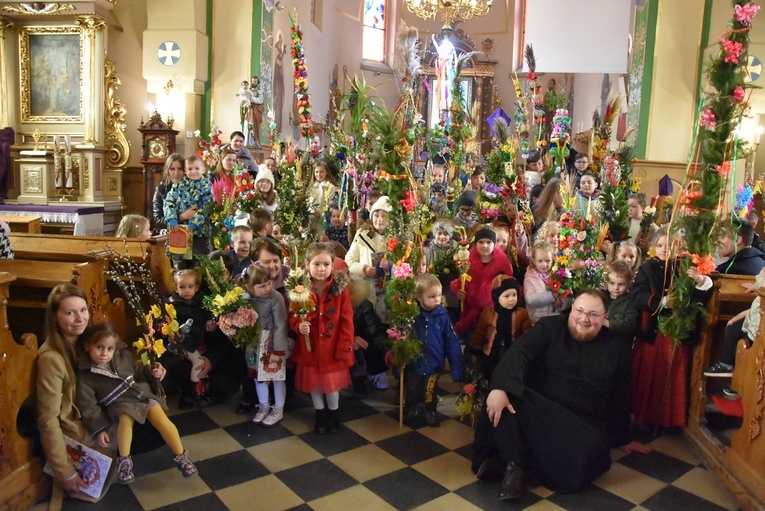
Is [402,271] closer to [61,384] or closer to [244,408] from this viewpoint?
[244,408]

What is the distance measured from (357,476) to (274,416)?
0.94 meters

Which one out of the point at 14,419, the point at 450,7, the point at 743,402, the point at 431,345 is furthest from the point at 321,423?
the point at 450,7

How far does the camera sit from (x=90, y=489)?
3.10 metres

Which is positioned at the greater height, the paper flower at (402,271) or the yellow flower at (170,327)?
the paper flower at (402,271)

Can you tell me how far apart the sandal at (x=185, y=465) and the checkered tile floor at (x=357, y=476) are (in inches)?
1.9

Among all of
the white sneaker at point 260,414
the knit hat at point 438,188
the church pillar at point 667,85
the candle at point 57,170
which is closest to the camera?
the white sneaker at point 260,414

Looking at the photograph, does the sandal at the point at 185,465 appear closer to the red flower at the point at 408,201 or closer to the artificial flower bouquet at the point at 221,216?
the red flower at the point at 408,201

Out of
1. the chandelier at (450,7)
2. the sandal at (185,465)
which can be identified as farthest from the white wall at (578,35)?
the sandal at (185,465)

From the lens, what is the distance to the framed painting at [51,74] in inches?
357

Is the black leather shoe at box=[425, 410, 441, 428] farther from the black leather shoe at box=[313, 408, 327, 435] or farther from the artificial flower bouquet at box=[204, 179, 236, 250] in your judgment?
the artificial flower bouquet at box=[204, 179, 236, 250]

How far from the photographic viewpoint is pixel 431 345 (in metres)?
4.21

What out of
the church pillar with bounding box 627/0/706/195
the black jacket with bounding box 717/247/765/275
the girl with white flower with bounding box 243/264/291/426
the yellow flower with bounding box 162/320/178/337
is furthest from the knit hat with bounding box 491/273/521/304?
the church pillar with bounding box 627/0/706/195

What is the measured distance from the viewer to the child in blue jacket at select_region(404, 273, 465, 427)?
4.19 meters

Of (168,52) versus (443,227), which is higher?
(168,52)
